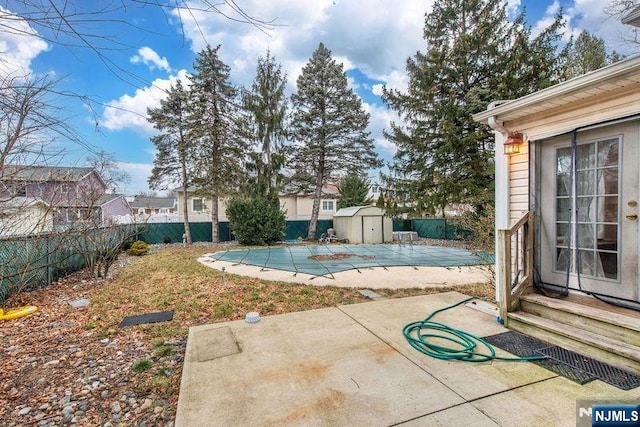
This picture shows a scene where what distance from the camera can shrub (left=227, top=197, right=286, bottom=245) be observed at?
44.5ft

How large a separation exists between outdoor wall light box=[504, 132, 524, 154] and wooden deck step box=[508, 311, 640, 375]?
1.84m

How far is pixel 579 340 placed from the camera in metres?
2.54

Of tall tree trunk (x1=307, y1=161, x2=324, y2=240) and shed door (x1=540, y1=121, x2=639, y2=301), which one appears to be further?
tall tree trunk (x1=307, y1=161, x2=324, y2=240)

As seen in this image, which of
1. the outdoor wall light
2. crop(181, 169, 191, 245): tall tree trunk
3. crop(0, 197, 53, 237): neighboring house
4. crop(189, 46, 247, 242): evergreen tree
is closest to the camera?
the outdoor wall light

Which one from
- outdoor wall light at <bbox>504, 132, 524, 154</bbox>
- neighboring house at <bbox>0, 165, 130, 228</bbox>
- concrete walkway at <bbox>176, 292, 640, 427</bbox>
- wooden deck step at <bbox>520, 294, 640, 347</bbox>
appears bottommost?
concrete walkway at <bbox>176, 292, 640, 427</bbox>

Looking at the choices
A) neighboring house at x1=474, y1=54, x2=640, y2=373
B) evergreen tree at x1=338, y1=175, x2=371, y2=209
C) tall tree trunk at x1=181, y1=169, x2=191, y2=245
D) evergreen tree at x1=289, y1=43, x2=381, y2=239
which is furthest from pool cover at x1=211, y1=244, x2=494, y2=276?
evergreen tree at x1=338, y1=175, x2=371, y2=209

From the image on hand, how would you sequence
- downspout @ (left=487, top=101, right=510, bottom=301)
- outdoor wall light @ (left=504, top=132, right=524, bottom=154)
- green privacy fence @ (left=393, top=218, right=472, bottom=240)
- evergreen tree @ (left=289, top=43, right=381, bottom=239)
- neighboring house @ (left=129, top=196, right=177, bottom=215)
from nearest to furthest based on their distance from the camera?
outdoor wall light @ (left=504, top=132, right=524, bottom=154) → downspout @ (left=487, top=101, right=510, bottom=301) → green privacy fence @ (left=393, top=218, right=472, bottom=240) → evergreen tree @ (left=289, top=43, right=381, bottom=239) → neighboring house @ (left=129, top=196, right=177, bottom=215)

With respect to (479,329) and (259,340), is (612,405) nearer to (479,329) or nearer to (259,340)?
(479,329)

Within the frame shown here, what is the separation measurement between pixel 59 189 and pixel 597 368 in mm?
7879

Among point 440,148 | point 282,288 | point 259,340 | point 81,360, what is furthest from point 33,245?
point 440,148

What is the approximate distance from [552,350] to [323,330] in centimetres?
215

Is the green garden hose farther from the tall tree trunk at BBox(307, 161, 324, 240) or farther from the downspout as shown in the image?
the tall tree trunk at BBox(307, 161, 324, 240)

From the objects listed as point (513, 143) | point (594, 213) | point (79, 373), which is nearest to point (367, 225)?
point (513, 143)

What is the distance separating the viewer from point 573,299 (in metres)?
3.00
